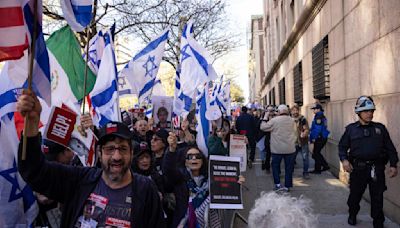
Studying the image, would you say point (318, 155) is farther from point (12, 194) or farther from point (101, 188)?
point (101, 188)

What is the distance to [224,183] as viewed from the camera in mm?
4801

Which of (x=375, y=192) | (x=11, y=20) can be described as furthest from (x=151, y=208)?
(x=375, y=192)

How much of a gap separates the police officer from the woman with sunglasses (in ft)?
6.73

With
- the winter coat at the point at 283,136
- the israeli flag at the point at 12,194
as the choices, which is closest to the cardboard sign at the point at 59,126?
the israeli flag at the point at 12,194

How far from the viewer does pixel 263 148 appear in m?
12.6

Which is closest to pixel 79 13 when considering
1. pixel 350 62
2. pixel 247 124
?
pixel 350 62

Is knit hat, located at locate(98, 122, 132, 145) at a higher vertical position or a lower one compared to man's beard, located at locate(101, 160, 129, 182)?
higher

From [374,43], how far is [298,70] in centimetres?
1011

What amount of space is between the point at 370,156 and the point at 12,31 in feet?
15.7

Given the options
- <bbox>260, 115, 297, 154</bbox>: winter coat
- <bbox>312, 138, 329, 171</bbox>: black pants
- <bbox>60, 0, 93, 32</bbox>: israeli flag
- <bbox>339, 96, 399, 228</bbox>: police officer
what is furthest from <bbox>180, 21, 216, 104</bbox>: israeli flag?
<bbox>312, 138, 329, 171</bbox>: black pants

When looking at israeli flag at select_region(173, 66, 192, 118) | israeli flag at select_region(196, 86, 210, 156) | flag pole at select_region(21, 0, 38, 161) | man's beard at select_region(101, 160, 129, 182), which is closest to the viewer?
flag pole at select_region(21, 0, 38, 161)

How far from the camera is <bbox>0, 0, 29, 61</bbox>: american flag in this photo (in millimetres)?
2693

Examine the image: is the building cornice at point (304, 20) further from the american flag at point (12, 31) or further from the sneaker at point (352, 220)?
the american flag at point (12, 31)

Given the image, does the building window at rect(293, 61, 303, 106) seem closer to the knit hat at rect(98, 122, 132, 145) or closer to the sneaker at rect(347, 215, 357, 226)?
the sneaker at rect(347, 215, 357, 226)
